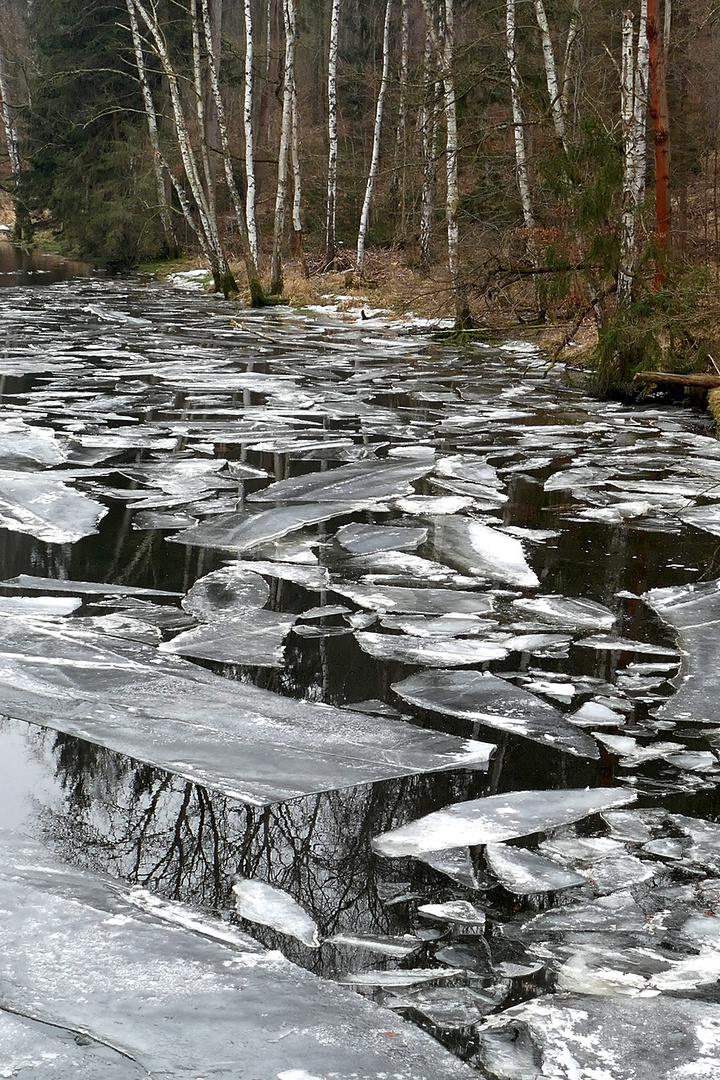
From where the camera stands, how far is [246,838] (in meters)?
2.62

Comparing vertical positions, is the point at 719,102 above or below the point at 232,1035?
above

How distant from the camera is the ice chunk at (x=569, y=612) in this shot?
161 inches

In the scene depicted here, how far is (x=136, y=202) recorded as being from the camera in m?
27.2

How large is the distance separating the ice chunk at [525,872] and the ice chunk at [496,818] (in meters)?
0.06

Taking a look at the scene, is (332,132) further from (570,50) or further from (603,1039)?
(603,1039)

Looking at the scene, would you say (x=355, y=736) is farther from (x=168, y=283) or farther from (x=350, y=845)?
(x=168, y=283)

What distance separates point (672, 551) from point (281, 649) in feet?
6.76

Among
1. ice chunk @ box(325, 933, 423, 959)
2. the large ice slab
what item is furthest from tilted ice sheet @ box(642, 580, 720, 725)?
the large ice slab

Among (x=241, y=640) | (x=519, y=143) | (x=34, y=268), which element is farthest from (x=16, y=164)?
(x=241, y=640)

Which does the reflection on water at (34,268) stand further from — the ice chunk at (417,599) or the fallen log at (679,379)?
the ice chunk at (417,599)

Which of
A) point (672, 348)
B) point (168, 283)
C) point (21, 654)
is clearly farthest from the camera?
point (168, 283)

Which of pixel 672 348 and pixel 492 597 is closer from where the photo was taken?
pixel 492 597

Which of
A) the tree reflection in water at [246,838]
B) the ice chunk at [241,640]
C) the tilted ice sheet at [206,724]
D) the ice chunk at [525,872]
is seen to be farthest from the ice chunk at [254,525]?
the ice chunk at [525,872]

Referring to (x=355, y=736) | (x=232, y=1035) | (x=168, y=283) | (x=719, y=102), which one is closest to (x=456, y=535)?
(x=355, y=736)
